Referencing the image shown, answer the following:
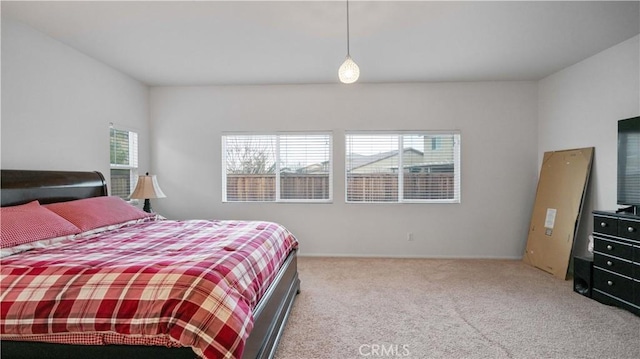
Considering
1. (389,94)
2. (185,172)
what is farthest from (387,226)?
(185,172)

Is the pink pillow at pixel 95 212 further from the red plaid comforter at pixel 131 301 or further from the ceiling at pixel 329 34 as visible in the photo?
the ceiling at pixel 329 34

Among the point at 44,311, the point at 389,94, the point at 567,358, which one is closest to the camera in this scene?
the point at 44,311

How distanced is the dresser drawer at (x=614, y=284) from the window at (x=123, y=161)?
18.5 feet

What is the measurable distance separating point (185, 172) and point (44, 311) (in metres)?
3.47

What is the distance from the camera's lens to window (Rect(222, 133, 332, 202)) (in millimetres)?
4613

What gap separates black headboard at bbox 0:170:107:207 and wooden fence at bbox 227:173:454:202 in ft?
5.94

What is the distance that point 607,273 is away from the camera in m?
2.82

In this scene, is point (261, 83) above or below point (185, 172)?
above

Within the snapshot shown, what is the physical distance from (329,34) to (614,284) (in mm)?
3606

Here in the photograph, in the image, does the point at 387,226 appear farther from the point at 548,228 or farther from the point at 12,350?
the point at 12,350

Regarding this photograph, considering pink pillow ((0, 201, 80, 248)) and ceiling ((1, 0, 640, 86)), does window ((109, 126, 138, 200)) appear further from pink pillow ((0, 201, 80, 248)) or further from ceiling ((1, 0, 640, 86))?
pink pillow ((0, 201, 80, 248))

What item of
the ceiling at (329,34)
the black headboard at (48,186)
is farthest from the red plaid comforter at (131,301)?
the ceiling at (329,34)

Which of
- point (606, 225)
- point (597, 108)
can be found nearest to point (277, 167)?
point (606, 225)

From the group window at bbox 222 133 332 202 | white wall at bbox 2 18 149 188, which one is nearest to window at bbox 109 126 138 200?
white wall at bbox 2 18 149 188
